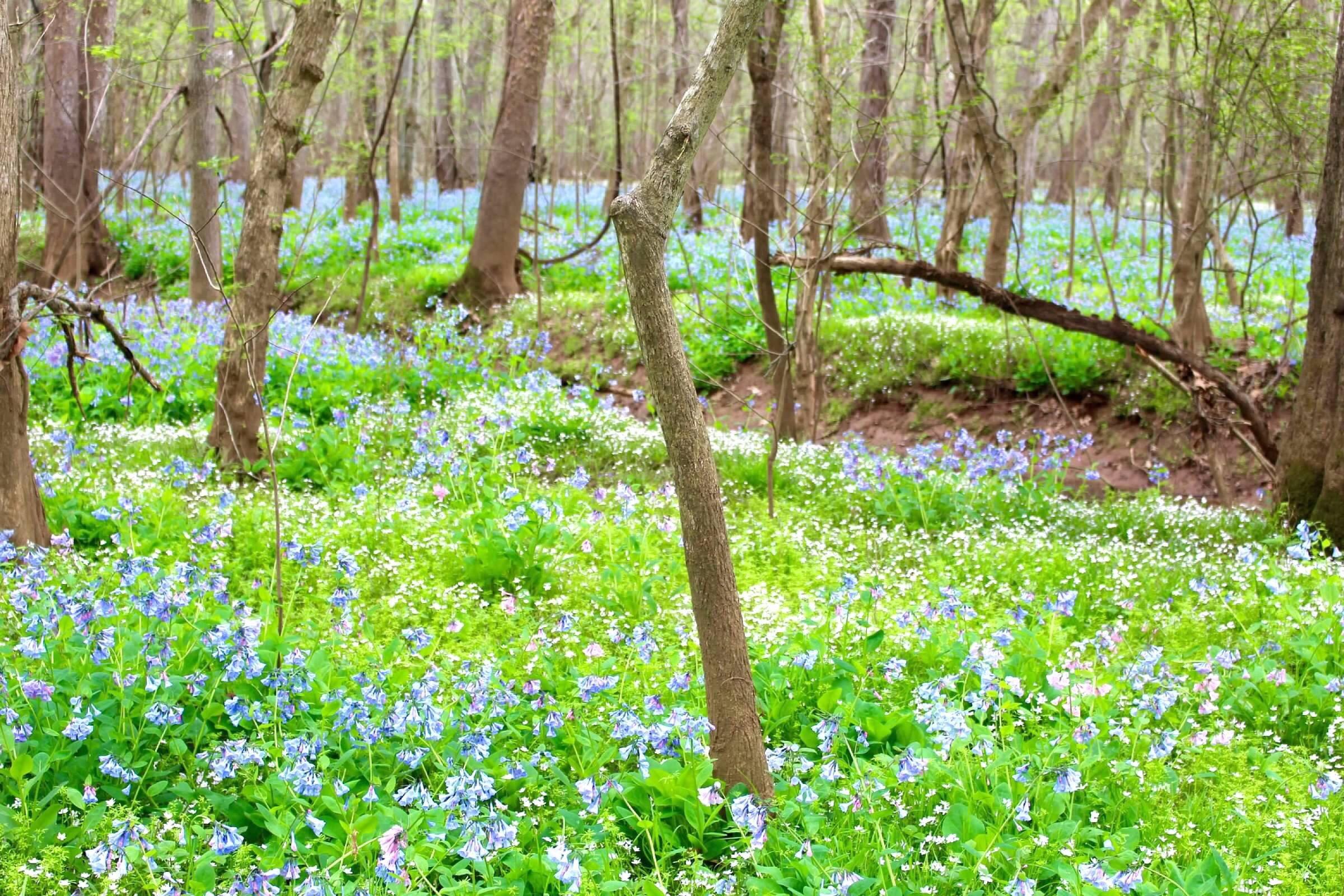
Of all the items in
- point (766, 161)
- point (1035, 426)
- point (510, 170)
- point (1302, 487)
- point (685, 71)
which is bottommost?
point (1035, 426)

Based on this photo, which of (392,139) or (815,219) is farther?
(392,139)

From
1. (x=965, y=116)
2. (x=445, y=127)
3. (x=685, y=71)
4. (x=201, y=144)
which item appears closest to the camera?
(x=965, y=116)

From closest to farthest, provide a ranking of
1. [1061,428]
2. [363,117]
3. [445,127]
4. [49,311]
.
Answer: [49,311] < [1061,428] < [363,117] < [445,127]

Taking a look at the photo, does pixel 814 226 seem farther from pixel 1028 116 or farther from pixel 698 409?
pixel 698 409

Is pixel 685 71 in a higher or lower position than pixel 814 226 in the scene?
higher

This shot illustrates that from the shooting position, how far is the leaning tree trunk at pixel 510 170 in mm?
11352

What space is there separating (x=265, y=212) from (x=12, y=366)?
189 centimetres

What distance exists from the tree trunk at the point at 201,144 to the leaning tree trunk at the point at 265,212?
3008 millimetres

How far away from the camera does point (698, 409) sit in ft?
8.63

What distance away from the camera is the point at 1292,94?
296 inches

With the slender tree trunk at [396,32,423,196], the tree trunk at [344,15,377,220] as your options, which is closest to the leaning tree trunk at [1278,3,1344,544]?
the tree trunk at [344,15,377,220]

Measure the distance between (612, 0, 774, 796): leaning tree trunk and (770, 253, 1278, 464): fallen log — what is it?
4.11 m

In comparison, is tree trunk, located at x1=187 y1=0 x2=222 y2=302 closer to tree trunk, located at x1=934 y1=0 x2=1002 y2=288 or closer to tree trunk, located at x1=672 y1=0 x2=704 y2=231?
tree trunk, located at x1=934 y1=0 x2=1002 y2=288

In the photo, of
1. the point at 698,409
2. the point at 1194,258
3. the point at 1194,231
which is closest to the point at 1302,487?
the point at 1194,231
